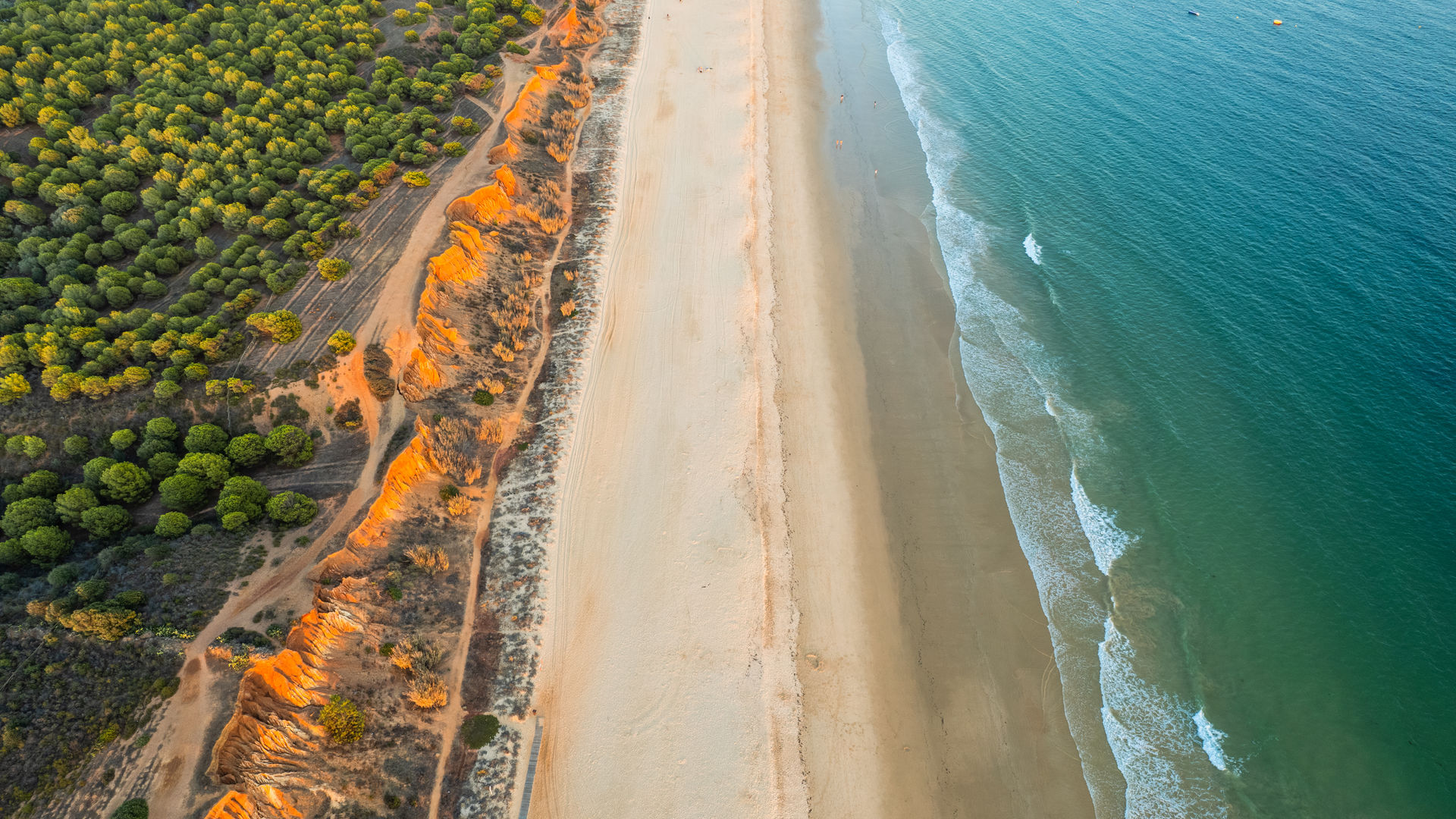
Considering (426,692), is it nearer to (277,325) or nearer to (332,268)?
(277,325)

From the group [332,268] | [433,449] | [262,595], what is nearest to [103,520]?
[262,595]

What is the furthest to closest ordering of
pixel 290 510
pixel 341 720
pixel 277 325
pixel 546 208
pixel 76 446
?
pixel 546 208 → pixel 277 325 → pixel 76 446 → pixel 290 510 → pixel 341 720

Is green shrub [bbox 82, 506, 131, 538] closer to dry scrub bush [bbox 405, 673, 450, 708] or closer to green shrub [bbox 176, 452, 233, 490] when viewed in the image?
green shrub [bbox 176, 452, 233, 490]

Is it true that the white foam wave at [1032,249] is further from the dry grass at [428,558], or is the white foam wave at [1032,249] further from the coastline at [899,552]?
the dry grass at [428,558]

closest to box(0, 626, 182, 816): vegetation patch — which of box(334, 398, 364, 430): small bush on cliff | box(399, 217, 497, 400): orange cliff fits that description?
box(334, 398, 364, 430): small bush on cliff

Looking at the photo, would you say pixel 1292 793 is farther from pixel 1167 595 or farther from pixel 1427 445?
pixel 1427 445

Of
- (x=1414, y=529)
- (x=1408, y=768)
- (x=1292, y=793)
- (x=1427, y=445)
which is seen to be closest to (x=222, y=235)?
(x=1292, y=793)
